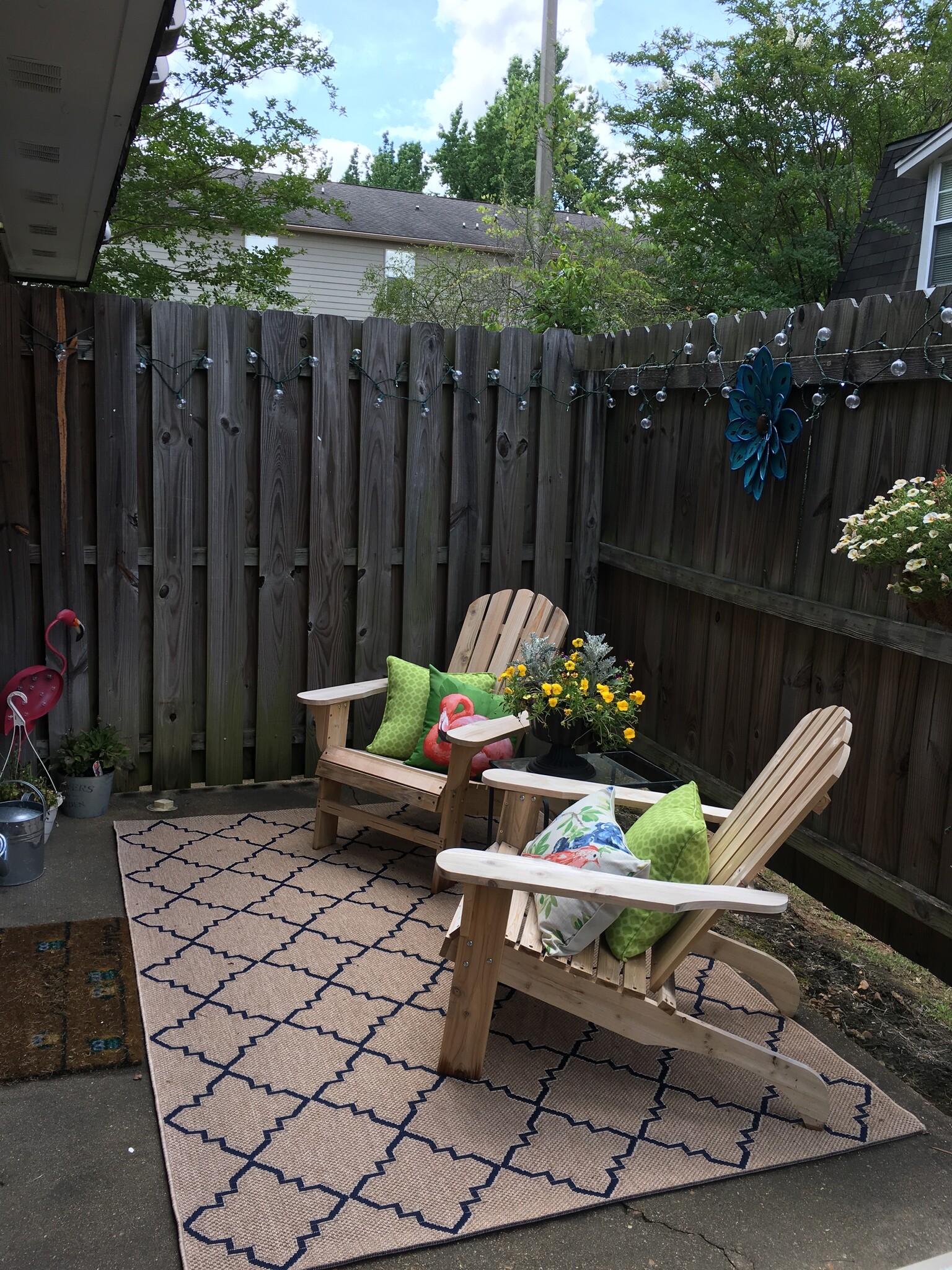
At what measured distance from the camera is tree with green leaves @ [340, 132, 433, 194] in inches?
997

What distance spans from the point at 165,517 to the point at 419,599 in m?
1.12

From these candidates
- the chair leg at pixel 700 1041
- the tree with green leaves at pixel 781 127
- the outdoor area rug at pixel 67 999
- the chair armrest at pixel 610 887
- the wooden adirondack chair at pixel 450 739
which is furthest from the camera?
the tree with green leaves at pixel 781 127

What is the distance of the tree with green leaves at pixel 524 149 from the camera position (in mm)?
12172

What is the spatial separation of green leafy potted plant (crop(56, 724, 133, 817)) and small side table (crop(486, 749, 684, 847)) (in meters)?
1.57

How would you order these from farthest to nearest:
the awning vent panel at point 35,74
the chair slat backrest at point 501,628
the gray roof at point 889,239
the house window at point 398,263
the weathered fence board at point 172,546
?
1. the house window at point 398,263
2. the gray roof at point 889,239
3. the chair slat backrest at point 501,628
4. the weathered fence board at point 172,546
5. the awning vent panel at point 35,74

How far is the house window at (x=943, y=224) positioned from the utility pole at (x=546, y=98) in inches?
171

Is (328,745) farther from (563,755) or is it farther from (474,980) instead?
(474,980)

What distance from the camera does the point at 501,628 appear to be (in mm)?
4066

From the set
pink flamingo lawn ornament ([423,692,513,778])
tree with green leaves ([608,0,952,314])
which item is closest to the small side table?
pink flamingo lawn ornament ([423,692,513,778])

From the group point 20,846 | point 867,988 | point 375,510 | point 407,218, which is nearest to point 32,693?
point 20,846

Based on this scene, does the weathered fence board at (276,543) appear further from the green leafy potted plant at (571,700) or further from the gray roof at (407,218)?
the gray roof at (407,218)

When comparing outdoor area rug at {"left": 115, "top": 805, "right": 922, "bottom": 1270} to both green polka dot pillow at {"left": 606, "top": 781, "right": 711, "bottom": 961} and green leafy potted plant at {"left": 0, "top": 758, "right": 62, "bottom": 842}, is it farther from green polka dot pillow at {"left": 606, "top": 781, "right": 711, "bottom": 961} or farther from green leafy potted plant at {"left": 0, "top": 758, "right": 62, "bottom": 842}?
green leafy potted plant at {"left": 0, "top": 758, "right": 62, "bottom": 842}

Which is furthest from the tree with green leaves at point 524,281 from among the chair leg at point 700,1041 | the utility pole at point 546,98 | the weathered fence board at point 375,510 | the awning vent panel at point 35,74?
the chair leg at point 700,1041

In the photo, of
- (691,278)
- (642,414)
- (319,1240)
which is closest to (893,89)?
(691,278)
